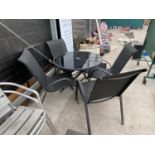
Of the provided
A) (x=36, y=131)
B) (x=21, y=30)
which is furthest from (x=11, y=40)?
(x=36, y=131)

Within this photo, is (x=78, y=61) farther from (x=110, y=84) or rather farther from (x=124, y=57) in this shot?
(x=110, y=84)

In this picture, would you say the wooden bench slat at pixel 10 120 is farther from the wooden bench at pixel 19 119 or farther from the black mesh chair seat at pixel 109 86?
the black mesh chair seat at pixel 109 86

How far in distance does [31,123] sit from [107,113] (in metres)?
1.07

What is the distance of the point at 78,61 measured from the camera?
2090 millimetres

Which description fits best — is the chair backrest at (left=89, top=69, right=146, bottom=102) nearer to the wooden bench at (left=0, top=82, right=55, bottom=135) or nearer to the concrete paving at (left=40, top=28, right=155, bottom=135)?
the concrete paving at (left=40, top=28, right=155, bottom=135)

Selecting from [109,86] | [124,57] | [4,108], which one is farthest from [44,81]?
[124,57]

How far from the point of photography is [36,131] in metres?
1.12

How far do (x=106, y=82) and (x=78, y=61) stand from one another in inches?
40.3

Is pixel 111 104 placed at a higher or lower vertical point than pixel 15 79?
lower

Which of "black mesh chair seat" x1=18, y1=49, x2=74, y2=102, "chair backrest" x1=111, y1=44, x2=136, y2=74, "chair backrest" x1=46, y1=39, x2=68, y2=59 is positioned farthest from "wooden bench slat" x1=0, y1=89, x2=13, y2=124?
"chair backrest" x1=111, y1=44, x2=136, y2=74

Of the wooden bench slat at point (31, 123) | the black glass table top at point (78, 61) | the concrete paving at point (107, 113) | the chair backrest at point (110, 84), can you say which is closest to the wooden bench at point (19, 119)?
the wooden bench slat at point (31, 123)

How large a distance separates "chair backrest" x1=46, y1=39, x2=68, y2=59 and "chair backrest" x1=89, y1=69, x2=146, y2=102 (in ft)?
4.49
